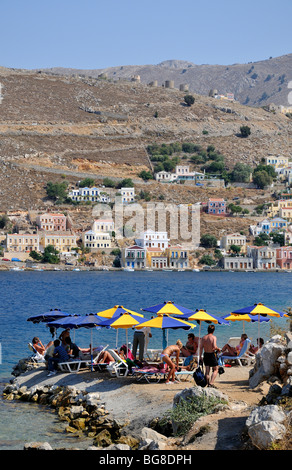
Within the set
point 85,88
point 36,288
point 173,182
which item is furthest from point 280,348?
point 85,88

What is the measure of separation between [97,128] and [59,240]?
50.7 metres

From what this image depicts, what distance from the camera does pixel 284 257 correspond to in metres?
123

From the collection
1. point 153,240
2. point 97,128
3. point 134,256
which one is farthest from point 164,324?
point 97,128

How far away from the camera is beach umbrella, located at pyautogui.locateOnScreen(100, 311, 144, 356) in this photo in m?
19.6

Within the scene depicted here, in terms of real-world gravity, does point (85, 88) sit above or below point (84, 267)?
above

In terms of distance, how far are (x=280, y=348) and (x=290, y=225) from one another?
12322cm

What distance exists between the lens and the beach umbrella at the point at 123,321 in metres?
19.6

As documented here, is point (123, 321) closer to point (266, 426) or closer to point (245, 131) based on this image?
point (266, 426)

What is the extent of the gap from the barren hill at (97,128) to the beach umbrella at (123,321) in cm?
11357

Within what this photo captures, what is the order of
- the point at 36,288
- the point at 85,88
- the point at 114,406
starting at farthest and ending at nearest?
the point at 85,88, the point at 36,288, the point at 114,406

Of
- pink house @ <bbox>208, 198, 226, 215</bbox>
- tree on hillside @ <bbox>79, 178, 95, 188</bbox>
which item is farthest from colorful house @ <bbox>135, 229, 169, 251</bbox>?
tree on hillside @ <bbox>79, 178, 95, 188</bbox>

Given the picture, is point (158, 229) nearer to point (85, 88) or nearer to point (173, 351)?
point (85, 88)

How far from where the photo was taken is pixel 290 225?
13638 cm

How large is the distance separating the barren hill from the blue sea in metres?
40.0
